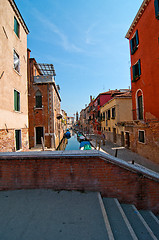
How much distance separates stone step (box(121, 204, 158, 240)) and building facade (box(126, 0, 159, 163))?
23.4 feet

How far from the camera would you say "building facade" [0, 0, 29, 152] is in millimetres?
5766

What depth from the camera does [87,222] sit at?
2.23 metres

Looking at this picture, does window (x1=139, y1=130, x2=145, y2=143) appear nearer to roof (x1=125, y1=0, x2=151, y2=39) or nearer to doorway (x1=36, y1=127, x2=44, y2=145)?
roof (x1=125, y1=0, x2=151, y2=39)

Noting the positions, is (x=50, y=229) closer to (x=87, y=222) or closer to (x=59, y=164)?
(x=87, y=222)

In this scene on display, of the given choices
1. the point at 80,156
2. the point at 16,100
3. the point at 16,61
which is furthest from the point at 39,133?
the point at 80,156

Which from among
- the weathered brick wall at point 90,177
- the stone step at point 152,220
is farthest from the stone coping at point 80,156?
the stone step at point 152,220

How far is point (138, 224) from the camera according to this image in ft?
8.62

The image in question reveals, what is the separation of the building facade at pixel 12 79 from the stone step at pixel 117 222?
210 inches

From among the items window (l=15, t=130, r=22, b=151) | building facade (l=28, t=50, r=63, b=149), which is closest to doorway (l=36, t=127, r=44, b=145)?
building facade (l=28, t=50, r=63, b=149)

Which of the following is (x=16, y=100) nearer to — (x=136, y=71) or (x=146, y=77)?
(x=146, y=77)

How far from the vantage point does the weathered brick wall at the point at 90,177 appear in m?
3.11

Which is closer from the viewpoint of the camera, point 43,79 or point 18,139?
point 18,139

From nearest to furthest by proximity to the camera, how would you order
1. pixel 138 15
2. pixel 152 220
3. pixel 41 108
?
pixel 152 220 → pixel 138 15 → pixel 41 108

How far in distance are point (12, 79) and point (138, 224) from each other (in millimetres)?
8148
